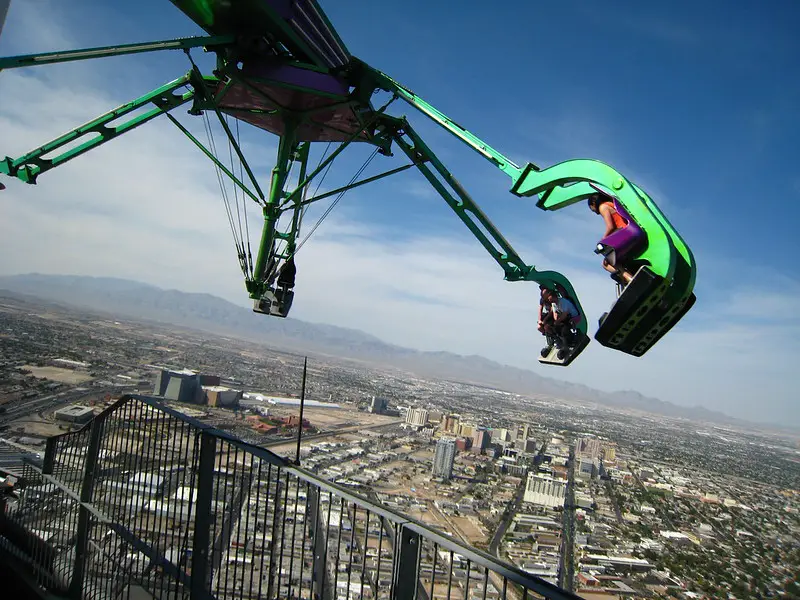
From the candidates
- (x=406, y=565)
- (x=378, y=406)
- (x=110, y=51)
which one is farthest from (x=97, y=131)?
(x=378, y=406)

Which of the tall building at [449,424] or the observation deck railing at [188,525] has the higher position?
the observation deck railing at [188,525]

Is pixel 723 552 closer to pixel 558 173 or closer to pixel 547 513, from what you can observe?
pixel 547 513

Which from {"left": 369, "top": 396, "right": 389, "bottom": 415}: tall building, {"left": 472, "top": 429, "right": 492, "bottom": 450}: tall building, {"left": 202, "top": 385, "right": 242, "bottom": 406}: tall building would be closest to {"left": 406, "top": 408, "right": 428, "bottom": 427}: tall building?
{"left": 369, "top": 396, "right": 389, "bottom": 415}: tall building

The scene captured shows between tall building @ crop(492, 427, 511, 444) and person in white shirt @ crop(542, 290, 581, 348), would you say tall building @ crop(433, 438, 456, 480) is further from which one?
person in white shirt @ crop(542, 290, 581, 348)

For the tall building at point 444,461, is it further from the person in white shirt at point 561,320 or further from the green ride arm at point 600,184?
the green ride arm at point 600,184

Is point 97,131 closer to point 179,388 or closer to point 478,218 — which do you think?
point 478,218

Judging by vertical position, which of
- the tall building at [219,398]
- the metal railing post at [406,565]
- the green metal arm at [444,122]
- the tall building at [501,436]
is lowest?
the tall building at [501,436]

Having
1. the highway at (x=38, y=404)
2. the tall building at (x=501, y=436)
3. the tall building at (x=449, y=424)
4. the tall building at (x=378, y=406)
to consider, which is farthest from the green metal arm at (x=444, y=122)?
the tall building at (x=378, y=406)
